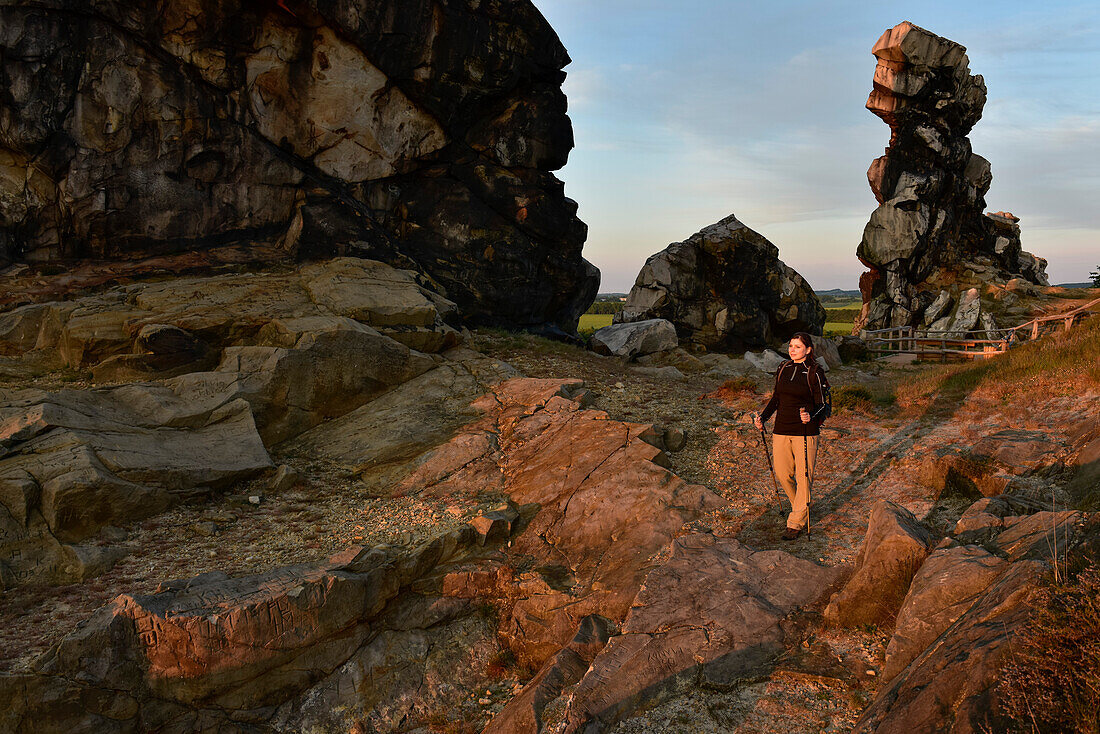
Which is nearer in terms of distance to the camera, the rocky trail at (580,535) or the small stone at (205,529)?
the rocky trail at (580,535)

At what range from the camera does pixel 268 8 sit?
20672 mm

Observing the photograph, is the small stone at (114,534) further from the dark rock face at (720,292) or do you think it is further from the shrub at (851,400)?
the dark rock face at (720,292)

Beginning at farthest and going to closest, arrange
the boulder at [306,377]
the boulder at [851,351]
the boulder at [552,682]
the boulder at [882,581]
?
the boulder at [851,351] < the boulder at [306,377] < the boulder at [882,581] < the boulder at [552,682]

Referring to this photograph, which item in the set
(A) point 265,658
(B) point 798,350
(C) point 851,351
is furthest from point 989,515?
(C) point 851,351

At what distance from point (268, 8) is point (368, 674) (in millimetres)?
21679

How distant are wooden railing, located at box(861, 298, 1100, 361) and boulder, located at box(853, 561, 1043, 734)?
818 inches

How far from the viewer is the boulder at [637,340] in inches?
1101

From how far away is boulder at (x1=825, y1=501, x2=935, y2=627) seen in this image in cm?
659

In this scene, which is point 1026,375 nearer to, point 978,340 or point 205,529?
point 205,529

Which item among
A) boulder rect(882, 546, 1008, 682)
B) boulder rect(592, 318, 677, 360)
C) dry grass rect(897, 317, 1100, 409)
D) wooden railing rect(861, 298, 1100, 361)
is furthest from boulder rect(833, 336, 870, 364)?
boulder rect(882, 546, 1008, 682)

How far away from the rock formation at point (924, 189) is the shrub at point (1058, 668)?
50634mm

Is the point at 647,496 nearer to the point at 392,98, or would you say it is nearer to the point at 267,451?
the point at 267,451

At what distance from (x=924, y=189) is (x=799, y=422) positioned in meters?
49.9

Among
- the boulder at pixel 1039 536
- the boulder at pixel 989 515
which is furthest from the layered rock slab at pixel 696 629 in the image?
the boulder at pixel 1039 536
